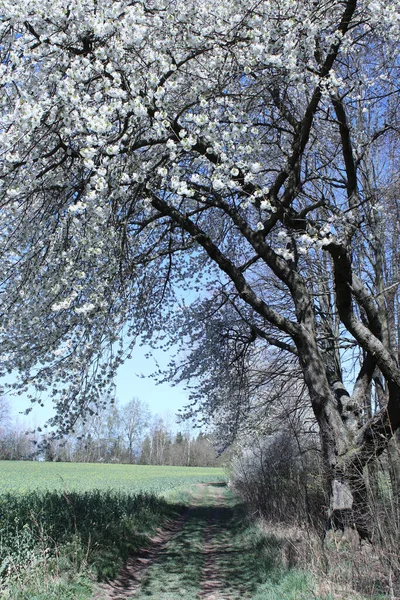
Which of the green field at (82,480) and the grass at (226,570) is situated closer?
the grass at (226,570)

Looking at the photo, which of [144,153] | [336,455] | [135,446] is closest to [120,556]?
[336,455]

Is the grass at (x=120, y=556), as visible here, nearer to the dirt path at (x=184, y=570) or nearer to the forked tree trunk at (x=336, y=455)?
the dirt path at (x=184, y=570)

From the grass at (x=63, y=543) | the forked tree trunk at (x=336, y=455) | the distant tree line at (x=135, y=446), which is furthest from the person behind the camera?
the distant tree line at (x=135, y=446)

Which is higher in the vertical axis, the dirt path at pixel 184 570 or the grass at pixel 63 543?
the grass at pixel 63 543

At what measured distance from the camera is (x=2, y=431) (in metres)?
69.9

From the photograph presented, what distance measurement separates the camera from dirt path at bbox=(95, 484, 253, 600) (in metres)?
5.92

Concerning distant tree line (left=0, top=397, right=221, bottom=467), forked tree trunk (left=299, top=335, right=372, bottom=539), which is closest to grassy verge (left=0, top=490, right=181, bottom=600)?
forked tree trunk (left=299, top=335, right=372, bottom=539)

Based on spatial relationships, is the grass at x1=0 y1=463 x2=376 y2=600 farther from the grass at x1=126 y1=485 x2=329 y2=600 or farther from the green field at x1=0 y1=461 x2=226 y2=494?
the green field at x1=0 y1=461 x2=226 y2=494

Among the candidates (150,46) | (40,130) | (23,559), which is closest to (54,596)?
(23,559)

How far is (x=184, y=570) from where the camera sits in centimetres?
716

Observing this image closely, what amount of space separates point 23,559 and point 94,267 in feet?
12.1

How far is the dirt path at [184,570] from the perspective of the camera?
5.92m

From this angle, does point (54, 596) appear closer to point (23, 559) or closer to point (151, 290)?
point (23, 559)

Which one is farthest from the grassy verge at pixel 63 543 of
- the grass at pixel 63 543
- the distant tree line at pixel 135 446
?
the distant tree line at pixel 135 446
